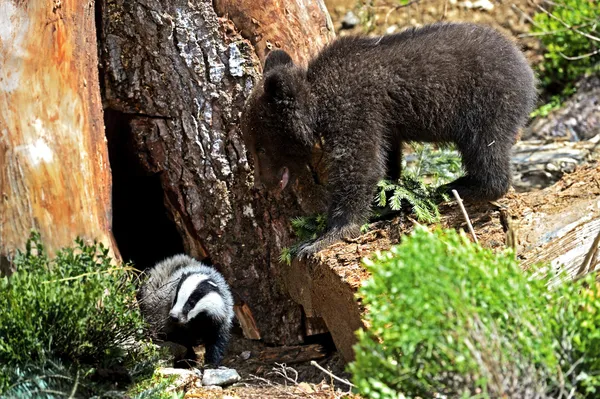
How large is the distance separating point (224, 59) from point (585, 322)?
374cm

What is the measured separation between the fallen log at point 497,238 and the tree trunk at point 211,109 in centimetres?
59

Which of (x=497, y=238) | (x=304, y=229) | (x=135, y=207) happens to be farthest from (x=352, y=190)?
(x=135, y=207)

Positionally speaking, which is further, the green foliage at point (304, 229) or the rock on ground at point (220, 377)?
the green foliage at point (304, 229)

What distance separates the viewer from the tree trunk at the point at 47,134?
491 cm

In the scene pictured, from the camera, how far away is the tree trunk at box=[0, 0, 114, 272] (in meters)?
4.91

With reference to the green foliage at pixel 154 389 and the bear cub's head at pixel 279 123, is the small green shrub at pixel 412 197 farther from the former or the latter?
the green foliage at pixel 154 389

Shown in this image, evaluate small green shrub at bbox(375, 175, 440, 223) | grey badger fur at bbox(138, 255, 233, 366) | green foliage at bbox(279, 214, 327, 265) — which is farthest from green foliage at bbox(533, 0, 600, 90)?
grey badger fur at bbox(138, 255, 233, 366)

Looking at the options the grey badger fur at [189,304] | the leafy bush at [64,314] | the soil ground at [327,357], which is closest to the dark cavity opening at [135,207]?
the grey badger fur at [189,304]

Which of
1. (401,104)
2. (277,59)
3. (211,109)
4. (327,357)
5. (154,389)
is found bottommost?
(327,357)

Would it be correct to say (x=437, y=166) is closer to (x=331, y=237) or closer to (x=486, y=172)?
(x=486, y=172)

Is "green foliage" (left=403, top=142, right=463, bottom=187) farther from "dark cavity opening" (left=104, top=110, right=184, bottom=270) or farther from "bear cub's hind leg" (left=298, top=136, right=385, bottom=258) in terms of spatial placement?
"dark cavity opening" (left=104, top=110, right=184, bottom=270)

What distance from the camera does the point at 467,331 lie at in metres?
3.27

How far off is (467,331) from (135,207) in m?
4.81

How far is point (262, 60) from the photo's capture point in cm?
623
